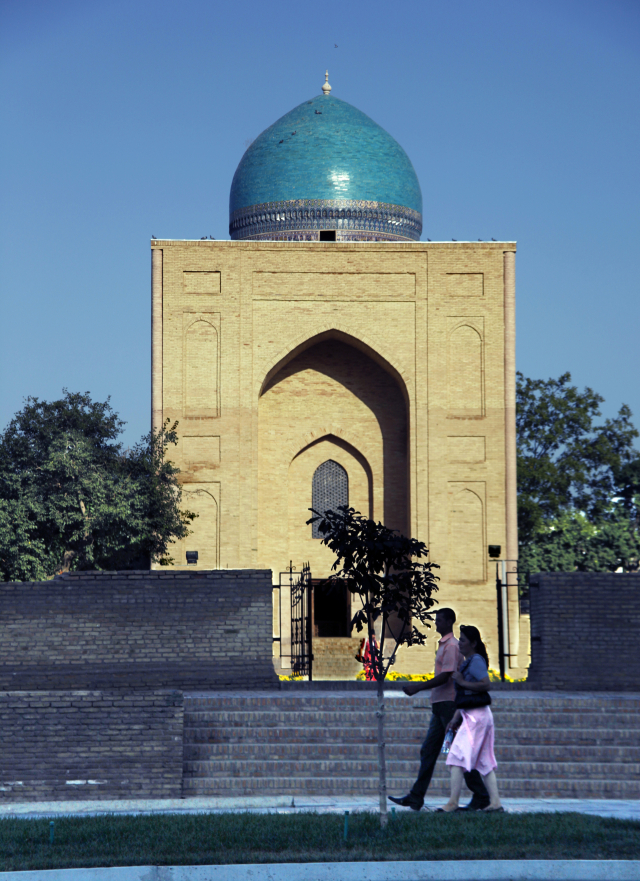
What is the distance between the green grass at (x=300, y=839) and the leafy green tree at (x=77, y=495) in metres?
9.66

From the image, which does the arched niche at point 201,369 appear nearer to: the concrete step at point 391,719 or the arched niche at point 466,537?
the arched niche at point 466,537

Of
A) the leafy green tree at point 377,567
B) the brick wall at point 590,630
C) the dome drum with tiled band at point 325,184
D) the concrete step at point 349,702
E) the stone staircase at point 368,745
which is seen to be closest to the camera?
the leafy green tree at point 377,567

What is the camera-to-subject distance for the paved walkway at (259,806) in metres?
6.80

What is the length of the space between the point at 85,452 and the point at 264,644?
6.67m

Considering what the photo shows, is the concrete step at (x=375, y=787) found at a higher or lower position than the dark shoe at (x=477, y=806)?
lower

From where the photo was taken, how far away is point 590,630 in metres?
10.4

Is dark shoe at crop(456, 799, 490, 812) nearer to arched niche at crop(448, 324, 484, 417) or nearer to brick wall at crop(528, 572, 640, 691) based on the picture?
brick wall at crop(528, 572, 640, 691)

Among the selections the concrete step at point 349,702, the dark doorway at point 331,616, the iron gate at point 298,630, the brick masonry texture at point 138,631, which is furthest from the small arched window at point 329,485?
the concrete step at point 349,702

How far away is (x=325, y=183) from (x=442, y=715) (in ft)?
50.7

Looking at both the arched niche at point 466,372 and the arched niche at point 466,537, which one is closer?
the arched niche at point 466,537

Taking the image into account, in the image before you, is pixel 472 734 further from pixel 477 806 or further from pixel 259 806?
pixel 259 806

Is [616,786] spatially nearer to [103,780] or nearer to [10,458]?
[103,780]

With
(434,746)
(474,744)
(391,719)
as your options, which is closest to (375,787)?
(391,719)

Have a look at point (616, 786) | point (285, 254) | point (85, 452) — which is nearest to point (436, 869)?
point (616, 786)
